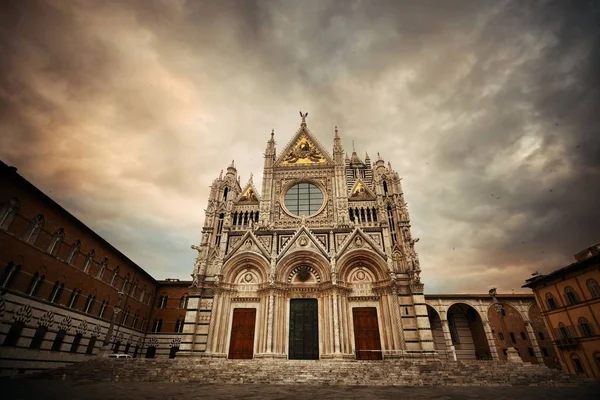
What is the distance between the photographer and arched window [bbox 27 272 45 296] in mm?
17297

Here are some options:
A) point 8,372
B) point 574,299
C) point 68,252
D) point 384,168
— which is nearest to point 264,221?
point 384,168

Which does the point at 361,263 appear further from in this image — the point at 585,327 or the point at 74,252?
the point at 74,252

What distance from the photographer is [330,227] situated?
81.2 feet

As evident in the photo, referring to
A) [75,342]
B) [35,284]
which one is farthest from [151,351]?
[35,284]

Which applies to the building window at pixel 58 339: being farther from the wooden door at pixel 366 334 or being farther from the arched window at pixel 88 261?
the wooden door at pixel 366 334

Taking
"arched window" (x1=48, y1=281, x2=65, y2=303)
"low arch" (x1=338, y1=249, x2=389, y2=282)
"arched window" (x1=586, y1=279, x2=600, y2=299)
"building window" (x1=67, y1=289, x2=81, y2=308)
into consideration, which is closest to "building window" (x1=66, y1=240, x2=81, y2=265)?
"arched window" (x1=48, y1=281, x2=65, y2=303)

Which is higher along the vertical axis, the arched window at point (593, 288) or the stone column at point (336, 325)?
the arched window at point (593, 288)

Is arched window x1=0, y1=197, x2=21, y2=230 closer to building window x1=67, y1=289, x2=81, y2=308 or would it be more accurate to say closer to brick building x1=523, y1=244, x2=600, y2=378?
building window x1=67, y1=289, x2=81, y2=308

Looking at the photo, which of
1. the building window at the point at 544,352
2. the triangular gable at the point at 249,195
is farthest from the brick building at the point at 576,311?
the triangular gable at the point at 249,195

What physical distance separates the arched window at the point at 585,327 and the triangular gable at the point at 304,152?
2272cm

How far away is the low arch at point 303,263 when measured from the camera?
23000 millimetres

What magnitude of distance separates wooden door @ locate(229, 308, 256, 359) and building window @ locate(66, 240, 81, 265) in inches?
471

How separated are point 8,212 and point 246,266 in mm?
14895

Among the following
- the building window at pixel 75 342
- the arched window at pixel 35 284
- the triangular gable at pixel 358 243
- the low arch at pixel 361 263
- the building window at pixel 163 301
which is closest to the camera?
the arched window at pixel 35 284
